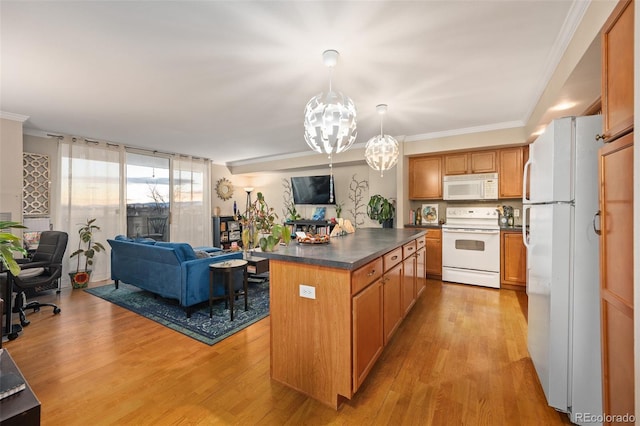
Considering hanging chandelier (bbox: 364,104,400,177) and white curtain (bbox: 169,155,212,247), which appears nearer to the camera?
hanging chandelier (bbox: 364,104,400,177)

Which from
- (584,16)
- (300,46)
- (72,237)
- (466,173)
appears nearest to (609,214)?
(584,16)

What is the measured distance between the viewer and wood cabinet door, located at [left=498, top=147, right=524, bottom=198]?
421 cm

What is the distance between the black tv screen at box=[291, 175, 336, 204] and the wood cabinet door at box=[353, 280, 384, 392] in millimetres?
4152

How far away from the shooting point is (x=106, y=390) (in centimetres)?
190

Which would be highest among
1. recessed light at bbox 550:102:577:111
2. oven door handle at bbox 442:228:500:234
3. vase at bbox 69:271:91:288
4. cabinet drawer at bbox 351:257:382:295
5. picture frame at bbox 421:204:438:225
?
recessed light at bbox 550:102:577:111

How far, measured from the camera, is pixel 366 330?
1.86 metres

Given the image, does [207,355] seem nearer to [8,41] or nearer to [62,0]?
[62,0]

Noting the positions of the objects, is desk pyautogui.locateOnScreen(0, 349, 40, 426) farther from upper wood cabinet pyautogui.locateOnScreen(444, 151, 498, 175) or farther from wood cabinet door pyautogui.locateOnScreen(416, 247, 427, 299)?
upper wood cabinet pyautogui.locateOnScreen(444, 151, 498, 175)

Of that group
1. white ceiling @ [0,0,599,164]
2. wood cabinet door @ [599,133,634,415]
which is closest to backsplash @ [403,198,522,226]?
white ceiling @ [0,0,599,164]

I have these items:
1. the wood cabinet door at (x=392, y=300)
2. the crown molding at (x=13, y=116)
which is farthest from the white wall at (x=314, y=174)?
the crown molding at (x=13, y=116)

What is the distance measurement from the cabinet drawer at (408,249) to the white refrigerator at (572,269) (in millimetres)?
1177

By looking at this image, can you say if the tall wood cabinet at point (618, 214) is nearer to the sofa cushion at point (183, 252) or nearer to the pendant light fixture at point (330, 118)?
the pendant light fixture at point (330, 118)

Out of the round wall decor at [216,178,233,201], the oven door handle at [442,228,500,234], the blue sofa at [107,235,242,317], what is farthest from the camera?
the round wall decor at [216,178,233,201]

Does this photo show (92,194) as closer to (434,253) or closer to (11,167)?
(11,167)
